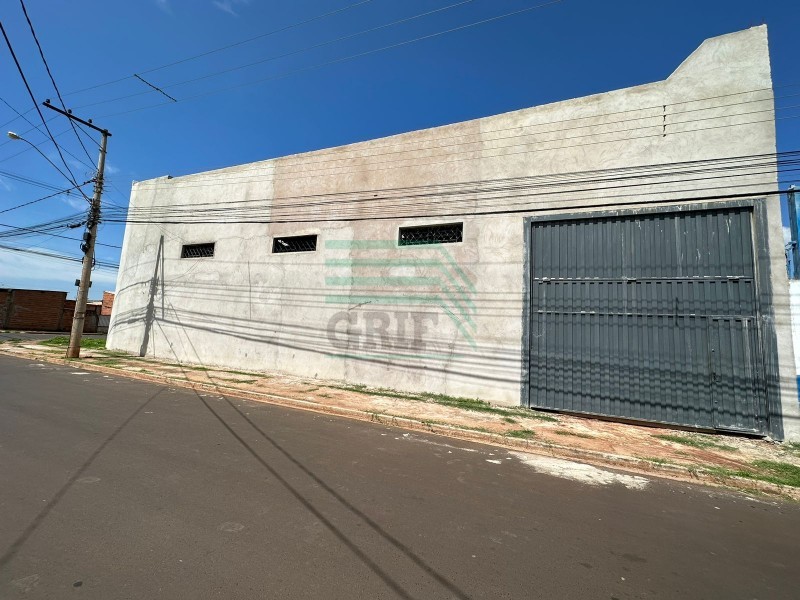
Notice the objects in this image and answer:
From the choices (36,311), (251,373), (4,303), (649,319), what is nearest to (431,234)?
(649,319)

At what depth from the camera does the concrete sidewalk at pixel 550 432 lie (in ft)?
17.5

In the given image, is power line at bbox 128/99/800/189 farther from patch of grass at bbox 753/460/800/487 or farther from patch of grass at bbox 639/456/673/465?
patch of grass at bbox 639/456/673/465

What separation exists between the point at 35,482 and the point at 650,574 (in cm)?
531

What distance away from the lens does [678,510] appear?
13.4 ft

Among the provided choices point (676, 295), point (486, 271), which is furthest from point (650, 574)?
point (486, 271)

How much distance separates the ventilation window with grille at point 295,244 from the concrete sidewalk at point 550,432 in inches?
167

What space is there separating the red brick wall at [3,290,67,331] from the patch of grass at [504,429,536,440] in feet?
125

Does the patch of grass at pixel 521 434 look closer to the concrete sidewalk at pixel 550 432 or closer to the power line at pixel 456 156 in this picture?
the concrete sidewalk at pixel 550 432

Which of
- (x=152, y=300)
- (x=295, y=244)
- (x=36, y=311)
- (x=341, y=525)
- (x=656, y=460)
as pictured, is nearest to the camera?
(x=341, y=525)

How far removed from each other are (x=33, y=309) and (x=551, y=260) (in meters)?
38.3

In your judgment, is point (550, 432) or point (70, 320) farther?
point (70, 320)

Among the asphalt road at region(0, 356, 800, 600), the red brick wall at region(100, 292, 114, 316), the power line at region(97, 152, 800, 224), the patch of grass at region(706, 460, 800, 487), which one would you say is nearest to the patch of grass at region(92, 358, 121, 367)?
the power line at region(97, 152, 800, 224)

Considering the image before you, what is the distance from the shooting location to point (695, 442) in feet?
22.5

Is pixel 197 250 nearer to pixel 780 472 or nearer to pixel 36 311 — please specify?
pixel 780 472
